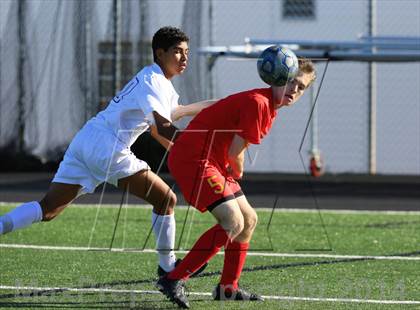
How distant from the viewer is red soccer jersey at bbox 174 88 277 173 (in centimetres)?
590

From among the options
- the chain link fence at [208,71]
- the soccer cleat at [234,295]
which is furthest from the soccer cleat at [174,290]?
the chain link fence at [208,71]

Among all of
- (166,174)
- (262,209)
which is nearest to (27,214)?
(262,209)

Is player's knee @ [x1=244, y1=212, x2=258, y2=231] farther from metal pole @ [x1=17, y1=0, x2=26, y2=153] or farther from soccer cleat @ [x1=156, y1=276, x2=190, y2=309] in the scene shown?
metal pole @ [x1=17, y1=0, x2=26, y2=153]

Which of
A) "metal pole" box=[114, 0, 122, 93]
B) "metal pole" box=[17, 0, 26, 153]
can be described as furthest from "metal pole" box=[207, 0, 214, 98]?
"metal pole" box=[17, 0, 26, 153]

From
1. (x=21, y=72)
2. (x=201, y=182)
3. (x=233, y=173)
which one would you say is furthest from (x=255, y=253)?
(x=21, y=72)

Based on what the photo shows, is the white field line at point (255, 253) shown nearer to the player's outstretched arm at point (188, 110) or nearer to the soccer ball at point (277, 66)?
the player's outstretched arm at point (188, 110)

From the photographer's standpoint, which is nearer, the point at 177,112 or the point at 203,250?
the point at 203,250

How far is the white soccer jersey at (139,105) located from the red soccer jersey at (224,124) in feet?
0.91

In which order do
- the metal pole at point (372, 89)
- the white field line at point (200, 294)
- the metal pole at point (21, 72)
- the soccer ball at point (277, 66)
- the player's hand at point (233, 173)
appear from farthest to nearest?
the metal pole at point (21, 72) < the metal pole at point (372, 89) < the white field line at point (200, 294) < the soccer ball at point (277, 66) < the player's hand at point (233, 173)

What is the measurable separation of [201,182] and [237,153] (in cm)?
28

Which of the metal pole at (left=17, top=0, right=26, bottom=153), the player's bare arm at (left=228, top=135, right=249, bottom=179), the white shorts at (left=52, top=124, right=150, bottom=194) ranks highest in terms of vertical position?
the player's bare arm at (left=228, top=135, right=249, bottom=179)

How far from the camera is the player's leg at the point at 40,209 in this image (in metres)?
6.57

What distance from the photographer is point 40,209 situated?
21.8ft

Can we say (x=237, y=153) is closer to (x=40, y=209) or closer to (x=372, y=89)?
(x=40, y=209)
